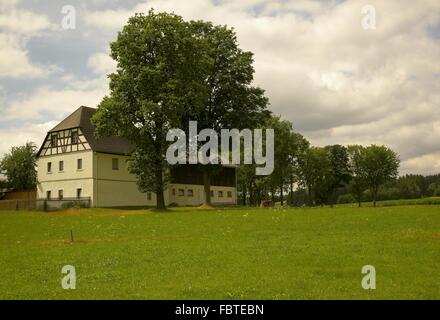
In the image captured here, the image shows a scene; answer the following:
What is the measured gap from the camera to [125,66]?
49.3 meters

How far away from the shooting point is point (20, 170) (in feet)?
272

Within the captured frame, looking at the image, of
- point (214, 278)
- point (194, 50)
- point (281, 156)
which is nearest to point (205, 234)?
point (214, 278)

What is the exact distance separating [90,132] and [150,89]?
18896 mm

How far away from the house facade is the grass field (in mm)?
33677

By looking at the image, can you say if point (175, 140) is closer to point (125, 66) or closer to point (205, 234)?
point (125, 66)

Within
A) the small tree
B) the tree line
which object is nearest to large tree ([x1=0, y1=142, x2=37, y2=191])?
the tree line

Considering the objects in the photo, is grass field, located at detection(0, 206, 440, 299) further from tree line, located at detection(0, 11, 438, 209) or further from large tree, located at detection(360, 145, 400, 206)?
large tree, located at detection(360, 145, 400, 206)

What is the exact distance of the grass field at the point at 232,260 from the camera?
1295 cm

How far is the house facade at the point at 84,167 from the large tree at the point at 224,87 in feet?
22.3

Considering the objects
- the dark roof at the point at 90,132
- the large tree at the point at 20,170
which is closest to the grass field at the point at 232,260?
the dark roof at the point at 90,132

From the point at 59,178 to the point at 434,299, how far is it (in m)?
60.0

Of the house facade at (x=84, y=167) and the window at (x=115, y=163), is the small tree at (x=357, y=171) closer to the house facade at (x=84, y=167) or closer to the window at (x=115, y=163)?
the house facade at (x=84, y=167)

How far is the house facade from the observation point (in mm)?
62594

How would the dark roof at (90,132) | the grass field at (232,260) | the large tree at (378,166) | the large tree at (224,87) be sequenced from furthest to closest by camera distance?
the large tree at (378,166) → the dark roof at (90,132) → the large tree at (224,87) → the grass field at (232,260)
